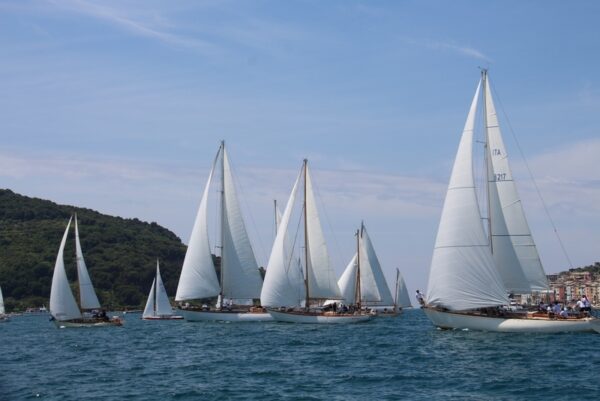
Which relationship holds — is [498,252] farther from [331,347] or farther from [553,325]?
[331,347]

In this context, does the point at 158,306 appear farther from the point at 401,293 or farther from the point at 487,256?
the point at 487,256

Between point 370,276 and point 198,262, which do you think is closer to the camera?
point 198,262

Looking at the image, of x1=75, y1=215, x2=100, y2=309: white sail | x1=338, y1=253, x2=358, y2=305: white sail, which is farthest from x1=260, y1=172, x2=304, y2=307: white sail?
x1=338, y1=253, x2=358, y2=305: white sail

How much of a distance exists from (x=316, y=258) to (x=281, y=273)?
3.53m

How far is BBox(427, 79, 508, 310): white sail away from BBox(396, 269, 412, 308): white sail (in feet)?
168

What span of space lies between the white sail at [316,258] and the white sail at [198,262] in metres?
7.51

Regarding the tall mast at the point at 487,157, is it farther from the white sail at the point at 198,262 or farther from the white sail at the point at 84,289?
the white sail at the point at 84,289

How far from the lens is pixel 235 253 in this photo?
2564 inches

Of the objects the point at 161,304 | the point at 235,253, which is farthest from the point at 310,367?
the point at 161,304

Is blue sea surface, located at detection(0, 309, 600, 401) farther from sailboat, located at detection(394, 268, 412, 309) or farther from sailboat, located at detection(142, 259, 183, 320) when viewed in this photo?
sailboat, located at detection(394, 268, 412, 309)

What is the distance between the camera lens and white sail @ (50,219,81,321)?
2357 inches

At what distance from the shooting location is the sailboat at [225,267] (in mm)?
64375

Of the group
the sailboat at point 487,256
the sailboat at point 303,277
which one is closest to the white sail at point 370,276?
the sailboat at point 303,277

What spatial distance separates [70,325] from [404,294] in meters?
44.7
